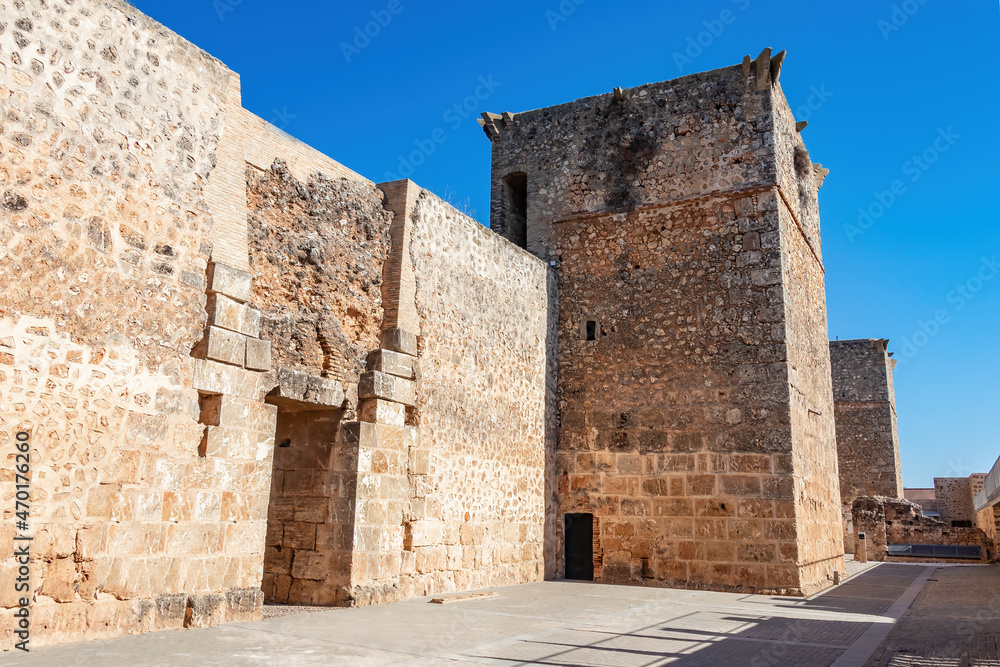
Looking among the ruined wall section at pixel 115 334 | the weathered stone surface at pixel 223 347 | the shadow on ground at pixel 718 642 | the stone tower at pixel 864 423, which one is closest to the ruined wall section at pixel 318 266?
the weathered stone surface at pixel 223 347

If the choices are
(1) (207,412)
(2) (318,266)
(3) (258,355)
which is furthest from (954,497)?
(1) (207,412)

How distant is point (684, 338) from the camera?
36.4 ft

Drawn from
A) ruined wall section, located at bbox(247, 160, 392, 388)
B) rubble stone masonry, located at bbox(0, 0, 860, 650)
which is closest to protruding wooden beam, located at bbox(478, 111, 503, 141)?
rubble stone masonry, located at bbox(0, 0, 860, 650)

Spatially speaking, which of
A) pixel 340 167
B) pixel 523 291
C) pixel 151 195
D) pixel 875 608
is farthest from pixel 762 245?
pixel 151 195

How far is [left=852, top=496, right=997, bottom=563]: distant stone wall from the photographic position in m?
20.1

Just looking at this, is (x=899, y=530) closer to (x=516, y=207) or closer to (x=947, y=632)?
(x=516, y=207)

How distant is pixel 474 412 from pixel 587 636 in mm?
3804

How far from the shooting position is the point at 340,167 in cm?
809

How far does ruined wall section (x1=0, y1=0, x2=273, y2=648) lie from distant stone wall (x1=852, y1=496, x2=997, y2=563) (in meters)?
18.0

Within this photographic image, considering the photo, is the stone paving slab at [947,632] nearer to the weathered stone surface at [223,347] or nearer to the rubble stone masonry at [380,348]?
the rubble stone masonry at [380,348]

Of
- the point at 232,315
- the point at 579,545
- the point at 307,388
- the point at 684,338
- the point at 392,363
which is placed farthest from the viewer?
the point at 579,545

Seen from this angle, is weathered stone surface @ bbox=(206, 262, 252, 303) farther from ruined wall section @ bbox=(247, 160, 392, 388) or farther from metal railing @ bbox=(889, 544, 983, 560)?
metal railing @ bbox=(889, 544, 983, 560)

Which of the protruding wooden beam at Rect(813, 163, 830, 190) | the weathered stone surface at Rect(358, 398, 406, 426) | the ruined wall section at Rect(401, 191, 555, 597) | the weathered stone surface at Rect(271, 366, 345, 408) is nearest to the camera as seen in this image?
the weathered stone surface at Rect(271, 366, 345, 408)

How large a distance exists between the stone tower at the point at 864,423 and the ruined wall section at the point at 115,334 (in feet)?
69.1
